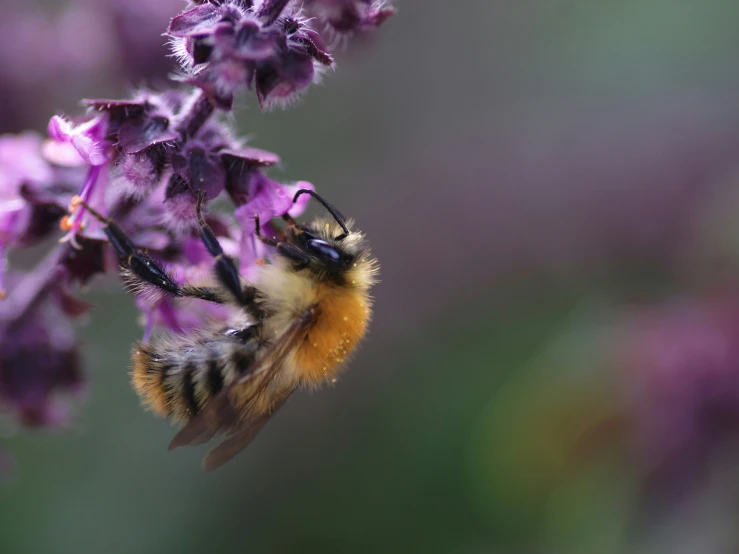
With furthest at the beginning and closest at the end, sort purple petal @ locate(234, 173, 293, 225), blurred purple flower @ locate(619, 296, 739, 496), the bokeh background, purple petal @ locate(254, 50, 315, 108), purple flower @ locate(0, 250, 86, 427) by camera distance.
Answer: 1. the bokeh background
2. blurred purple flower @ locate(619, 296, 739, 496)
3. purple flower @ locate(0, 250, 86, 427)
4. purple petal @ locate(234, 173, 293, 225)
5. purple petal @ locate(254, 50, 315, 108)

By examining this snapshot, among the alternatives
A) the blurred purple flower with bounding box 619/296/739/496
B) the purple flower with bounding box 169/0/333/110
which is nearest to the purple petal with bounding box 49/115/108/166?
the purple flower with bounding box 169/0/333/110

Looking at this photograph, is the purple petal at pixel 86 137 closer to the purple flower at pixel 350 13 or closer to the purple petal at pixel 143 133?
the purple petal at pixel 143 133

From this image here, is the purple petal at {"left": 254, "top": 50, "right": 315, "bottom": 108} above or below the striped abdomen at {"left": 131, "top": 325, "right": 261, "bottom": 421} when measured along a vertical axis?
above

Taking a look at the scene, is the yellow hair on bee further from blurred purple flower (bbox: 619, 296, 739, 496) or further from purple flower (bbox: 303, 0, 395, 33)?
blurred purple flower (bbox: 619, 296, 739, 496)

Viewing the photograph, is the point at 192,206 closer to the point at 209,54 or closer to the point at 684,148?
the point at 209,54

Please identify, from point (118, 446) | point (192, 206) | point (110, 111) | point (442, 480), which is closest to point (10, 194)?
point (110, 111)

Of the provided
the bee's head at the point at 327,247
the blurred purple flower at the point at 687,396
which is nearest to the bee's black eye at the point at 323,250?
the bee's head at the point at 327,247

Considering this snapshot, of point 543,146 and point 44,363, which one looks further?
point 543,146
